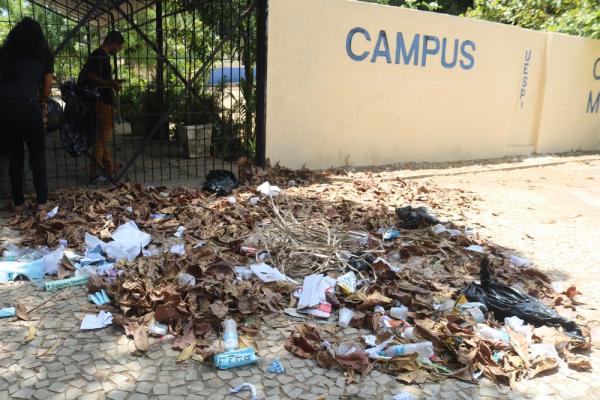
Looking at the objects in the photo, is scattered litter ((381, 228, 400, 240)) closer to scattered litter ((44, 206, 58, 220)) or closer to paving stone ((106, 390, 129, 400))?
paving stone ((106, 390, 129, 400))

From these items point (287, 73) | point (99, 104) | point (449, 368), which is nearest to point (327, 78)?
point (287, 73)

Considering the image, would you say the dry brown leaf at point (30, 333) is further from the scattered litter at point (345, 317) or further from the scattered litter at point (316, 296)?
the scattered litter at point (345, 317)

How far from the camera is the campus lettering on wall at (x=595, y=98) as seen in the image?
1116 cm

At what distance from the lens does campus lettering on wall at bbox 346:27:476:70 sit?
307 inches

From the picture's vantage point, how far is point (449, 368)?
2926 mm

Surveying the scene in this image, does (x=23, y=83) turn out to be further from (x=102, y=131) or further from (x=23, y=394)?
(x=23, y=394)

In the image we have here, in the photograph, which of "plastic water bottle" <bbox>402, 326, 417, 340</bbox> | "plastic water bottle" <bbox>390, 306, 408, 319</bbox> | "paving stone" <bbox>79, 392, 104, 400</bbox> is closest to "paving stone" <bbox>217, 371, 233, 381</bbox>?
"paving stone" <bbox>79, 392, 104, 400</bbox>

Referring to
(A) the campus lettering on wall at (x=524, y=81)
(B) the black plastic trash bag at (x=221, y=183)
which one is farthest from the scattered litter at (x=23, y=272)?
(A) the campus lettering on wall at (x=524, y=81)

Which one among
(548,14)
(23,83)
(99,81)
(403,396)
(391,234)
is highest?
(548,14)

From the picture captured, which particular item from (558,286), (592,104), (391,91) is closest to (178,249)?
(558,286)

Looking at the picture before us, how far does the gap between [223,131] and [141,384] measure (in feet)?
18.0

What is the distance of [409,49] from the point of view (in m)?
8.34

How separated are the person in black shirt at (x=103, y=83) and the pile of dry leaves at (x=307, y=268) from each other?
0.63m

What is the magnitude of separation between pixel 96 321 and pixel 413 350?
6.12 ft
